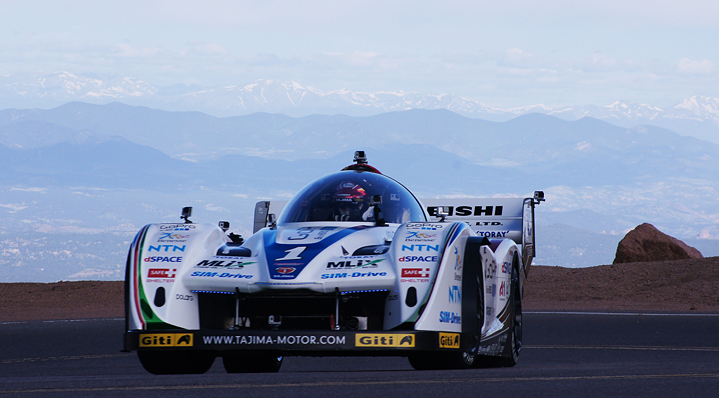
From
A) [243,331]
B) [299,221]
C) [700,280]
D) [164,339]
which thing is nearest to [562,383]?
[243,331]

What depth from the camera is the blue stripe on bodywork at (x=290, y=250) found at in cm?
845

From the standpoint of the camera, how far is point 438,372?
8328mm

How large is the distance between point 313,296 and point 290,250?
65cm

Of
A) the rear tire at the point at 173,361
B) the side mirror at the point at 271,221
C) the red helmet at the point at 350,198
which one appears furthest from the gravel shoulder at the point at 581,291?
the rear tire at the point at 173,361

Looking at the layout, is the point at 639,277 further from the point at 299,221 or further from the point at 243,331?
the point at 243,331

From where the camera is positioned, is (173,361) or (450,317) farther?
(173,361)

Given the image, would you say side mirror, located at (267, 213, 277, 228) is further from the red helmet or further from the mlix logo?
the mlix logo

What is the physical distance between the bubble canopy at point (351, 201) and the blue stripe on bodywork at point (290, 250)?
2.82 feet

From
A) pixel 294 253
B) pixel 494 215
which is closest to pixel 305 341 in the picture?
pixel 294 253

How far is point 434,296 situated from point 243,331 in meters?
1.63

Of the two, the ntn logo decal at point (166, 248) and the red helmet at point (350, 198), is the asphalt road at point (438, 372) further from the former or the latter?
the red helmet at point (350, 198)

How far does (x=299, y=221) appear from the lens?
419 inches

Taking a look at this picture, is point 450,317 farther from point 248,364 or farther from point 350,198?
point 248,364

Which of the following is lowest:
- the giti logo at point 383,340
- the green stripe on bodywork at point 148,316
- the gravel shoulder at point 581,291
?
the gravel shoulder at point 581,291
